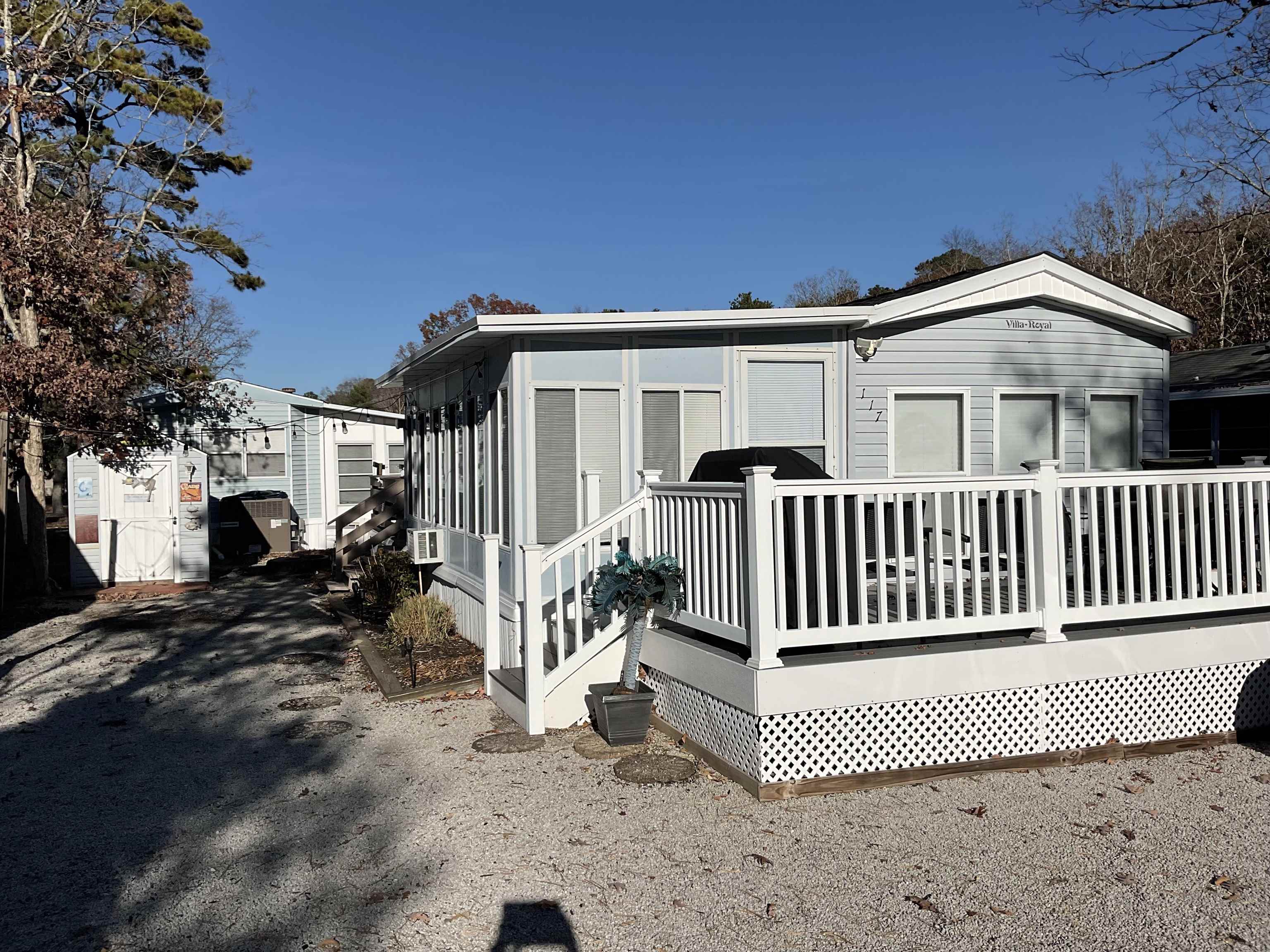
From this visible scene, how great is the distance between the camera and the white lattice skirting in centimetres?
547

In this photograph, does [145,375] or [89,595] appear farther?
[145,375]

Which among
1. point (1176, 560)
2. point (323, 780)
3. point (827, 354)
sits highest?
point (827, 354)

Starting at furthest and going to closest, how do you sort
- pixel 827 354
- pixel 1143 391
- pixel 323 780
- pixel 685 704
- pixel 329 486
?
1. pixel 329 486
2. pixel 1143 391
3. pixel 827 354
4. pixel 685 704
5. pixel 323 780

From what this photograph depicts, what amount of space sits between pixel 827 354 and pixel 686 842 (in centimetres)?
598

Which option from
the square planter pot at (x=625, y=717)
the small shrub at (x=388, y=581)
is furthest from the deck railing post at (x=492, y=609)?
the small shrub at (x=388, y=581)

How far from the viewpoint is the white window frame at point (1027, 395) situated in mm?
9891

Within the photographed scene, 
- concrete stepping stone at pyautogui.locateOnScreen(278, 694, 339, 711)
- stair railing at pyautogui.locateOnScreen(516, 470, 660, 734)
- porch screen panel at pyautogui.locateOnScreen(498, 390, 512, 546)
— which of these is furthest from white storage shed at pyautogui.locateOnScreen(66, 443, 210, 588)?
stair railing at pyautogui.locateOnScreen(516, 470, 660, 734)

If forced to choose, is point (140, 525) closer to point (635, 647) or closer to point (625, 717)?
point (635, 647)

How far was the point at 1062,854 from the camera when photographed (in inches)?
175

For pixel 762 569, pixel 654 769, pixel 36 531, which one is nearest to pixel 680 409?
pixel 762 569

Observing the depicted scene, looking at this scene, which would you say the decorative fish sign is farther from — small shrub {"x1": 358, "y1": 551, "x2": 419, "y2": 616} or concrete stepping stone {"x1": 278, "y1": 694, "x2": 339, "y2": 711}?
concrete stepping stone {"x1": 278, "y1": 694, "x2": 339, "y2": 711}

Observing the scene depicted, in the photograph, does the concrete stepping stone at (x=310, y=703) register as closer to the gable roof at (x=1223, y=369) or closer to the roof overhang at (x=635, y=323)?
the roof overhang at (x=635, y=323)

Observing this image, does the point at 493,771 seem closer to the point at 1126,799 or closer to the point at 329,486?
the point at 1126,799

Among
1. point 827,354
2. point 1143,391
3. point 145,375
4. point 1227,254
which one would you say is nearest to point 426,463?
point 827,354
